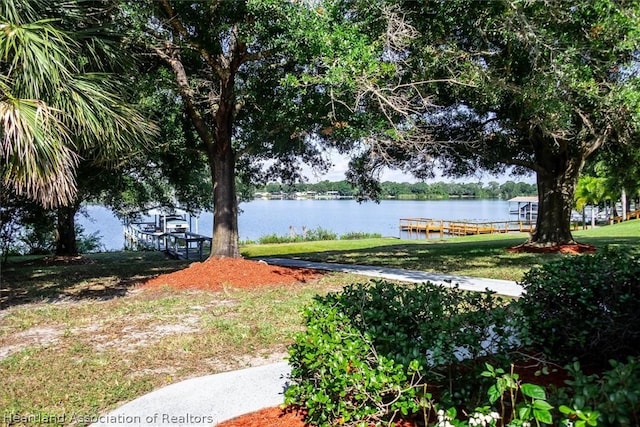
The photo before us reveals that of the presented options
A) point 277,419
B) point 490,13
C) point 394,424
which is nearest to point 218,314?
point 277,419

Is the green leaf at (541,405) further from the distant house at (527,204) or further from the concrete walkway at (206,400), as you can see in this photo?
the distant house at (527,204)

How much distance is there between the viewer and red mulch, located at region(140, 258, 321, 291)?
8532 mm

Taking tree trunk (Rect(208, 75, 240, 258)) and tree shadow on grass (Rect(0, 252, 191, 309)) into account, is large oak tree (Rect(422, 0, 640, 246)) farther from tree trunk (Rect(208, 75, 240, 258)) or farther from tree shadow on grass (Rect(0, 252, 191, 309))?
tree shadow on grass (Rect(0, 252, 191, 309))

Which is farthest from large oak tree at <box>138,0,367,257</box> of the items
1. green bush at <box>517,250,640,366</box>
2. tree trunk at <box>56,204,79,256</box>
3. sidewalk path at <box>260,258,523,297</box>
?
tree trunk at <box>56,204,79,256</box>

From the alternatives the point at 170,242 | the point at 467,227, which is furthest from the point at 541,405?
the point at 467,227

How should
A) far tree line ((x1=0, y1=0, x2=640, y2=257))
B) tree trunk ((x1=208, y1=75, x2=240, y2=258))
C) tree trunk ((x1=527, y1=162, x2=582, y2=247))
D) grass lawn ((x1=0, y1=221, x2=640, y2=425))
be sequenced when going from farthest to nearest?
1. tree trunk ((x1=527, y1=162, x2=582, y2=247))
2. tree trunk ((x1=208, y1=75, x2=240, y2=258))
3. far tree line ((x1=0, y1=0, x2=640, y2=257))
4. grass lawn ((x1=0, y1=221, x2=640, y2=425))

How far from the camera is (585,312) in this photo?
389 cm

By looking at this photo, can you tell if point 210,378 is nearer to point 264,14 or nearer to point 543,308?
point 543,308

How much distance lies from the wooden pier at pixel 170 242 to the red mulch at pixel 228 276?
6284 mm

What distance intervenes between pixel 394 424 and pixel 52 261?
14719 millimetres

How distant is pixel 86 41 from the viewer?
7180mm

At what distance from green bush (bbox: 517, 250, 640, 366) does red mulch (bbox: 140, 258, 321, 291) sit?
17.2ft

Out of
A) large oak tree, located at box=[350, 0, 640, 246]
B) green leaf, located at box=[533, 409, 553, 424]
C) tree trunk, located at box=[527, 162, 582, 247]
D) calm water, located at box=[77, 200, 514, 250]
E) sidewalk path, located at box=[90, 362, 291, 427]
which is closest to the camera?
green leaf, located at box=[533, 409, 553, 424]

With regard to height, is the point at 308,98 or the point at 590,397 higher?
the point at 308,98
